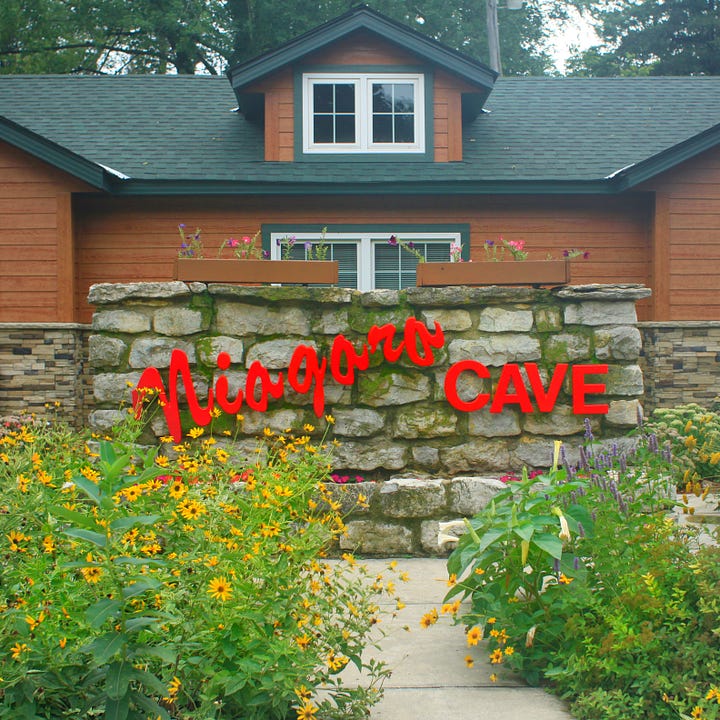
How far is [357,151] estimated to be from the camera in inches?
463

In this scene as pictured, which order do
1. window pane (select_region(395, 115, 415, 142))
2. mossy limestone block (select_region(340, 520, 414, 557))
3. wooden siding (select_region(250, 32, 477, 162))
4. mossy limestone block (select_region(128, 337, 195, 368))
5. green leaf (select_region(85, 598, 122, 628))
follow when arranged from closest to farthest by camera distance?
green leaf (select_region(85, 598, 122, 628)) < mossy limestone block (select_region(340, 520, 414, 557)) < mossy limestone block (select_region(128, 337, 195, 368)) < wooden siding (select_region(250, 32, 477, 162)) < window pane (select_region(395, 115, 415, 142))

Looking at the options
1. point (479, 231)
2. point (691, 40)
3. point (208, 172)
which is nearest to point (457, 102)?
point (479, 231)

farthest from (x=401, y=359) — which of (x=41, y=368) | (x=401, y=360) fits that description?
(x=41, y=368)

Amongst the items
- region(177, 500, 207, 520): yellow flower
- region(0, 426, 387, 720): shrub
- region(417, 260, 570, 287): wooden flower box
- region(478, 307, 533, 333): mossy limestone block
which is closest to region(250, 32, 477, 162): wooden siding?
region(417, 260, 570, 287): wooden flower box

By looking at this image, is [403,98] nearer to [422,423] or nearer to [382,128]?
[382,128]

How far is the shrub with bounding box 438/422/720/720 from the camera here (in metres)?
3.27

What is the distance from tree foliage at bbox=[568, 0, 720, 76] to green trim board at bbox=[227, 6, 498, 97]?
1760 cm

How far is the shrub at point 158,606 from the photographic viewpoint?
2.66 meters

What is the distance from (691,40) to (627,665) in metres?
27.9

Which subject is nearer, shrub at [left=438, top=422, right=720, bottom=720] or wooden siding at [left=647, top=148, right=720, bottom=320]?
shrub at [left=438, top=422, right=720, bottom=720]

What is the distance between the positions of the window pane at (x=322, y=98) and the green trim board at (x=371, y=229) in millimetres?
1612

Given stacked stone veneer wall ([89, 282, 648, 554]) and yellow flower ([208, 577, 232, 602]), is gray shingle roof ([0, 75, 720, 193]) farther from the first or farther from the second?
yellow flower ([208, 577, 232, 602])

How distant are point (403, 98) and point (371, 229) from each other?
1829 mm

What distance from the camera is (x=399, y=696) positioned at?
349cm
